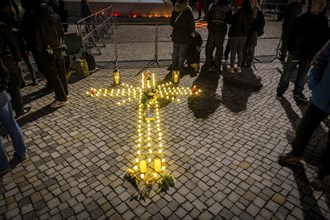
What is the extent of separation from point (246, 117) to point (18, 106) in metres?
5.33

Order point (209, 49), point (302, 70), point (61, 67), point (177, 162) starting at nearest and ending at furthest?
point (177, 162) < point (61, 67) < point (302, 70) < point (209, 49)

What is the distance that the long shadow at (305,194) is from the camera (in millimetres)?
3635

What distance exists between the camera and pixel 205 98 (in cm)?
685

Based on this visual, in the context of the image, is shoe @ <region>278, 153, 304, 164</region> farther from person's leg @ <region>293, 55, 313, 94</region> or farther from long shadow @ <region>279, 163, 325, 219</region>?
person's leg @ <region>293, 55, 313, 94</region>

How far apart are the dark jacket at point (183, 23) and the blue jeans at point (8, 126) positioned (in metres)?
5.08

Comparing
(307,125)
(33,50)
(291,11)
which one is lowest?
(307,125)

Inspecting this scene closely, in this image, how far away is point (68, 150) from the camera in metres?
4.84

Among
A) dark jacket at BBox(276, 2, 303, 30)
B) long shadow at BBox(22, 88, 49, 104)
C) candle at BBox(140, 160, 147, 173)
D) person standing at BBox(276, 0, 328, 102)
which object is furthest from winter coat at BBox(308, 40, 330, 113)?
long shadow at BBox(22, 88, 49, 104)

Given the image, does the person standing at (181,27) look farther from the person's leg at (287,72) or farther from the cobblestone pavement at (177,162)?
the person's leg at (287,72)

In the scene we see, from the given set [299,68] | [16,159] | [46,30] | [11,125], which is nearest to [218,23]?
[299,68]

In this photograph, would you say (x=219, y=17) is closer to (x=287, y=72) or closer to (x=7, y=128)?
(x=287, y=72)

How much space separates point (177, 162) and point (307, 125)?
224cm

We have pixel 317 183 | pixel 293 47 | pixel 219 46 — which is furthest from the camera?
pixel 219 46

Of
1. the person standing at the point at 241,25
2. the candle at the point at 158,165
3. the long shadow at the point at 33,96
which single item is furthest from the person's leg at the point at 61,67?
the person standing at the point at 241,25
